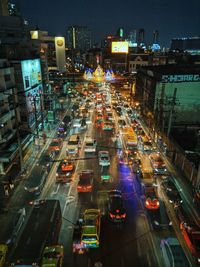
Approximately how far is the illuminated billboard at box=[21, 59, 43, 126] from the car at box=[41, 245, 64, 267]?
2411cm

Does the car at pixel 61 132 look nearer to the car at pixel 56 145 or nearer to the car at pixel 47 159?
the car at pixel 56 145

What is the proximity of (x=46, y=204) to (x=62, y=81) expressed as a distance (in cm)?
7487

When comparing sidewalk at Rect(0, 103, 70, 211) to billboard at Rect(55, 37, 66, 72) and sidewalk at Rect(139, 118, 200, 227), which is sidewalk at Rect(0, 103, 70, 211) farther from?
billboard at Rect(55, 37, 66, 72)

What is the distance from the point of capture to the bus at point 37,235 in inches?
584

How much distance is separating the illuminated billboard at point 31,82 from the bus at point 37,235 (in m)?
20.5

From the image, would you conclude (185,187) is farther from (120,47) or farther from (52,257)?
(120,47)

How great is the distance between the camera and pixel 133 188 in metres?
27.1

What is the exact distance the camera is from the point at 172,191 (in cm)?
2502

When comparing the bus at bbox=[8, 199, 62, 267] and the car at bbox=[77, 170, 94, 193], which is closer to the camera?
the bus at bbox=[8, 199, 62, 267]

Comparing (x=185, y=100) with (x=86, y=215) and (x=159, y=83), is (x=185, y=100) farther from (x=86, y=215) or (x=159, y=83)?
(x=86, y=215)

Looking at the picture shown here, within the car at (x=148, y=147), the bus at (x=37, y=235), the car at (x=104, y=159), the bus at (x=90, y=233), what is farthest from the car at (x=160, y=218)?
the car at (x=148, y=147)

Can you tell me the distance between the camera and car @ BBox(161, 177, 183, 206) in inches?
933

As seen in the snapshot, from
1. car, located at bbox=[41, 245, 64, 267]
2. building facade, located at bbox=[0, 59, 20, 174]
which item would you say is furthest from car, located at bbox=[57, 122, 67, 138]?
car, located at bbox=[41, 245, 64, 267]

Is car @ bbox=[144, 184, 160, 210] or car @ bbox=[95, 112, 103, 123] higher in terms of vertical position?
car @ bbox=[144, 184, 160, 210]
